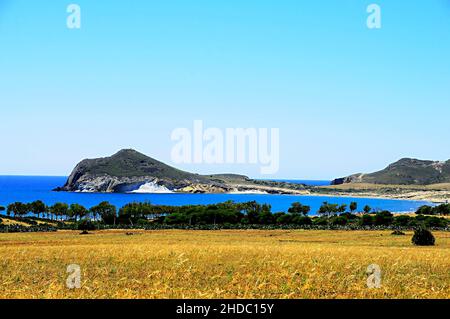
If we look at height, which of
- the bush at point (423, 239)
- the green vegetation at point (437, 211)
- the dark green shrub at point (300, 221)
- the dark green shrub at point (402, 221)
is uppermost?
the bush at point (423, 239)

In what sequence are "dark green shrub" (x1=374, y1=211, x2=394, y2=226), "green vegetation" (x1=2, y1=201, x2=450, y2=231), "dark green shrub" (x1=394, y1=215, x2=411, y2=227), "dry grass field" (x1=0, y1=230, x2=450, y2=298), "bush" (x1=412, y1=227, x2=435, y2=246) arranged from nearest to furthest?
"dry grass field" (x1=0, y1=230, x2=450, y2=298) → "bush" (x1=412, y1=227, x2=435, y2=246) → "green vegetation" (x1=2, y1=201, x2=450, y2=231) → "dark green shrub" (x1=394, y1=215, x2=411, y2=227) → "dark green shrub" (x1=374, y1=211, x2=394, y2=226)

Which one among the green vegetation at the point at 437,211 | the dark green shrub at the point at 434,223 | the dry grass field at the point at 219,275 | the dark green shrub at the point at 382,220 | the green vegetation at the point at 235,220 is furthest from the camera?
the green vegetation at the point at 437,211

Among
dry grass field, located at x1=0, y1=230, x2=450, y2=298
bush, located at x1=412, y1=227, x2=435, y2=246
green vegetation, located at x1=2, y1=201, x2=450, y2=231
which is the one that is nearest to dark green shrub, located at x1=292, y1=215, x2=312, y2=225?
green vegetation, located at x1=2, y1=201, x2=450, y2=231

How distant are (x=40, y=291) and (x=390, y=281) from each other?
742 inches

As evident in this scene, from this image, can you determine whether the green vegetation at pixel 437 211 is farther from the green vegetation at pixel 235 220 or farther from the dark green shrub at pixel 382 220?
the dark green shrub at pixel 382 220

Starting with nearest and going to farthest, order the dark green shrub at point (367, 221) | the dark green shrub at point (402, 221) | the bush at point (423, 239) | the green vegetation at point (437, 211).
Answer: the bush at point (423, 239)
the dark green shrub at point (402, 221)
the dark green shrub at point (367, 221)
the green vegetation at point (437, 211)

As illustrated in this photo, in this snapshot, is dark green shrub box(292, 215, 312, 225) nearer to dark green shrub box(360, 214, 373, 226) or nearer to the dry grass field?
dark green shrub box(360, 214, 373, 226)

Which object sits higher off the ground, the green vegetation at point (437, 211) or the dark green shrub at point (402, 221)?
the dark green shrub at point (402, 221)

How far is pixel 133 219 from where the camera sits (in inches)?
6412

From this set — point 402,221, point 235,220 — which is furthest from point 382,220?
point 235,220

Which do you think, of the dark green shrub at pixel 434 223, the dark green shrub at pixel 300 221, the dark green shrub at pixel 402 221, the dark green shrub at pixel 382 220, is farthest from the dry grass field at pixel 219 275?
the dark green shrub at pixel 300 221

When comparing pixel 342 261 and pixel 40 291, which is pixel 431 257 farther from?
pixel 40 291

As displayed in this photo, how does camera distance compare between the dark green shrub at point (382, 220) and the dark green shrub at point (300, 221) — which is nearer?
the dark green shrub at point (382, 220)
